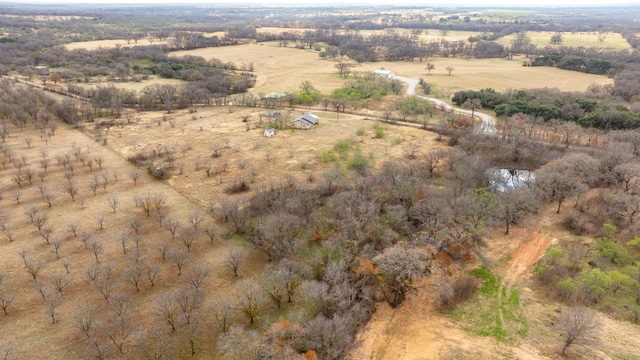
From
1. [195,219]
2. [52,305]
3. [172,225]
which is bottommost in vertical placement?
[52,305]

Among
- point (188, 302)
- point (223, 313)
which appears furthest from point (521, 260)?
point (188, 302)

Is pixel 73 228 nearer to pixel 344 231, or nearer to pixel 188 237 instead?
pixel 188 237

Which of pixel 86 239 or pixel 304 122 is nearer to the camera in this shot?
pixel 86 239

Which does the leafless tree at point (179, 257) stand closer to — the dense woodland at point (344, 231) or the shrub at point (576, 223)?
the dense woodland at point (344, 231)

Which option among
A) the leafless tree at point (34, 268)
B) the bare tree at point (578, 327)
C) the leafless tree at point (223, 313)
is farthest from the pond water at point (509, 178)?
the leafless tree at point (34, 268)

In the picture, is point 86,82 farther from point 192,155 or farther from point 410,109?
point 410,109

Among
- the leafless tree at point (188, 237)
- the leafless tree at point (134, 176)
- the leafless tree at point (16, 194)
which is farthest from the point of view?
the leafless tree at point (134, 176)
